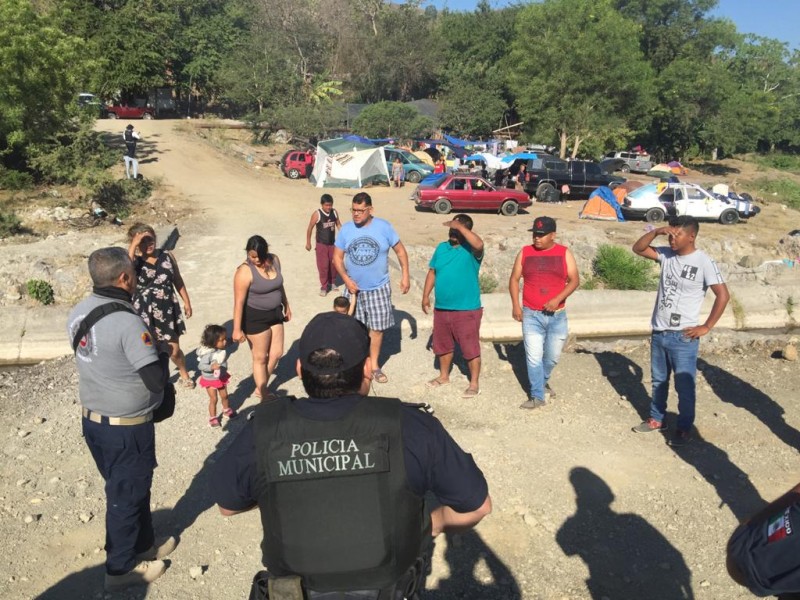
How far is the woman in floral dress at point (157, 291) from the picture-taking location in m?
5.67

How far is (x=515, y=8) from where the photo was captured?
171ft

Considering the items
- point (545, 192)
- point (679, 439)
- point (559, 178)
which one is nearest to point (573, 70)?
point (559, 178)

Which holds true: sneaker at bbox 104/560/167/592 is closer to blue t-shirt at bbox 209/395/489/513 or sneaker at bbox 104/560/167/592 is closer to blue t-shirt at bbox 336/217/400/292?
blue t-shirt at bbox 209/395/489/513

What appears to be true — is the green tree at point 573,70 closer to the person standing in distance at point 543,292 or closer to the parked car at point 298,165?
the parked car at point 298,165

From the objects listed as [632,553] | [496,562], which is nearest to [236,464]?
[496,562]

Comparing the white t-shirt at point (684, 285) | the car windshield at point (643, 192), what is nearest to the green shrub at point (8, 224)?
the white t-shirt at point (684, 285)

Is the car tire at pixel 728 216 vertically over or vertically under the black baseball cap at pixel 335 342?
under

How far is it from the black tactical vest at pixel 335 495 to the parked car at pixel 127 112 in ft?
134

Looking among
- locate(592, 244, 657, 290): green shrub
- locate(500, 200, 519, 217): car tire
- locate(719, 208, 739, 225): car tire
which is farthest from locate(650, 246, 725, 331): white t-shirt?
locate(719, 208, 739, 225): car tire

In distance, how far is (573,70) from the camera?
30.5 m

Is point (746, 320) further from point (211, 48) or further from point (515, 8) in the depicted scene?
point (515, 8)

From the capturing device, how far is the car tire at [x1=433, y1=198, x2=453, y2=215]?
19.3 m

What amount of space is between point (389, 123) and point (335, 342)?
1321 inches

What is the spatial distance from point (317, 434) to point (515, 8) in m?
56.8
